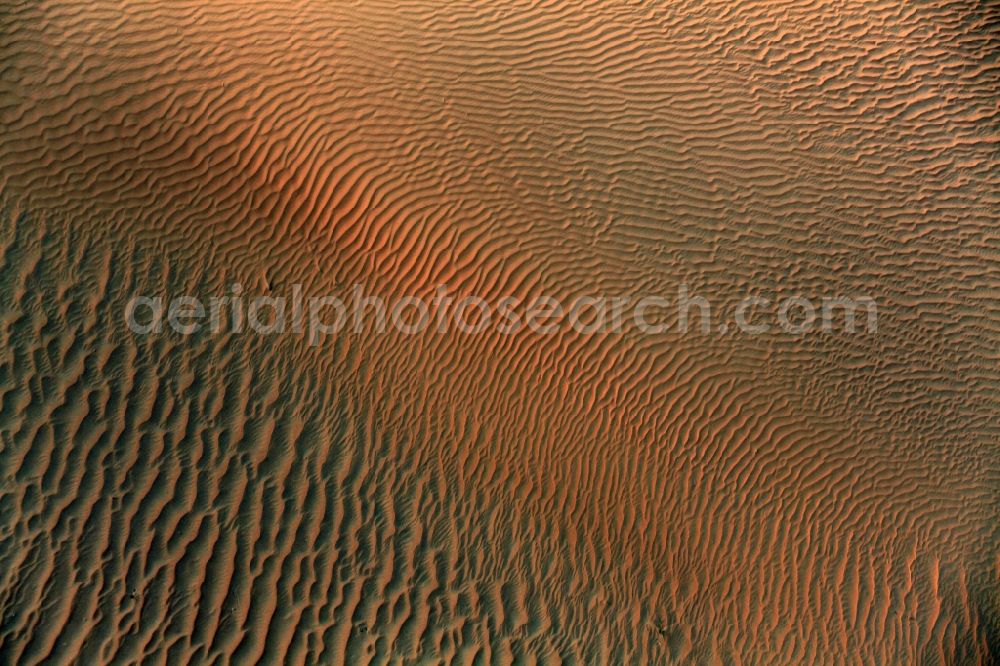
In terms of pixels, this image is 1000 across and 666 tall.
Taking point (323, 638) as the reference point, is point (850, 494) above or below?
above

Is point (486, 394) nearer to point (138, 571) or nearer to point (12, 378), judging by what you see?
point (138, 571)

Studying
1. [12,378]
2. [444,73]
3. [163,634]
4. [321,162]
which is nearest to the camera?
[163,634]

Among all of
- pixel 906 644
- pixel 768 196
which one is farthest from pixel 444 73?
pixel 906 644

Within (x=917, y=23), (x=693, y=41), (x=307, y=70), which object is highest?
(x=917, y=23)

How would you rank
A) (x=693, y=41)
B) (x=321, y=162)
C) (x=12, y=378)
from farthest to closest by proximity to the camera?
(x=693, y=41) < (x=321, y=162) < (x=12, y=378)

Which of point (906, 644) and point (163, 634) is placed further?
point (906, 644)

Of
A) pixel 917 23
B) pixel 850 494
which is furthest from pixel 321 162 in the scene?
pixel 917 23

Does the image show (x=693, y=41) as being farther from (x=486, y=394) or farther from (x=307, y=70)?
(x=486, y=394)
